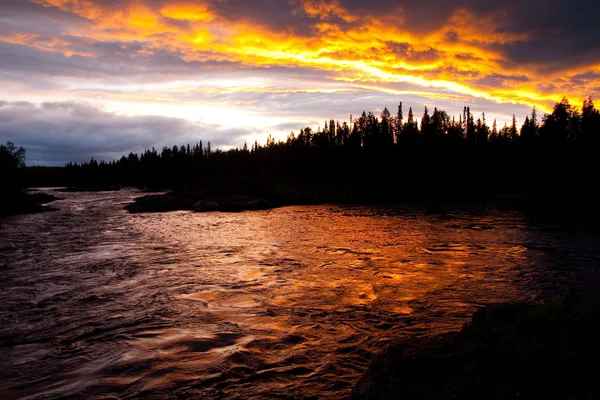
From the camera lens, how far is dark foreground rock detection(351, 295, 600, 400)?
18.1 ft

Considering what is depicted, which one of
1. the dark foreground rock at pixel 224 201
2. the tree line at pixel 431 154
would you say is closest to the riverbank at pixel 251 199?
the dark foreground rock at pixel 224 201

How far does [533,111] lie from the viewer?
116 meters

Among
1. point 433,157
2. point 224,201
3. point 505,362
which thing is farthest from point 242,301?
point 433,157

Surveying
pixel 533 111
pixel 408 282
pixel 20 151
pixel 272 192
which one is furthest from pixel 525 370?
pixel 533 111

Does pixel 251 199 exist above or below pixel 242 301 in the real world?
above

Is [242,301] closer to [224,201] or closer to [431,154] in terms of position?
[224,201]

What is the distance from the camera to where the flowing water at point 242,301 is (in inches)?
332

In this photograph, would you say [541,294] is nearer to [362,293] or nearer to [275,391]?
[362,293]

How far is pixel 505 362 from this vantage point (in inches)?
243

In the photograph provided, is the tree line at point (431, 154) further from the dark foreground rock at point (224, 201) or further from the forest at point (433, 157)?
the dark foreground rock at point (224, 201)

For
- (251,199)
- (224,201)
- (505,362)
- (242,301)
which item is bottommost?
(242,301)

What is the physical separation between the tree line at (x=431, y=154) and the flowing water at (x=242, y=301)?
62.8 meters

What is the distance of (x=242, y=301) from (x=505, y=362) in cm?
937

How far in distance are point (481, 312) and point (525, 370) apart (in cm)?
294
